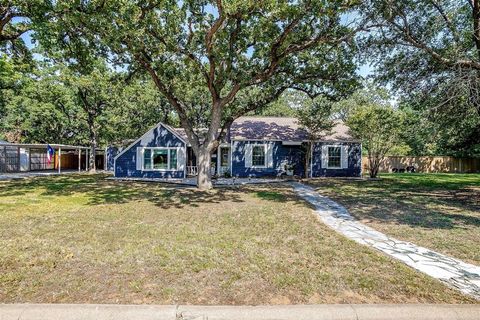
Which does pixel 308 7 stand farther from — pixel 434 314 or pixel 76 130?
pixel 76 130

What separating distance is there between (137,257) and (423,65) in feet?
37.4

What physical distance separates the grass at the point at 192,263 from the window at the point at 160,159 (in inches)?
428

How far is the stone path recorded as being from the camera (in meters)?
3.81

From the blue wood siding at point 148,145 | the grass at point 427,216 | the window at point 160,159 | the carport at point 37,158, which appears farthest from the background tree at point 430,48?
the carport at point 37,158

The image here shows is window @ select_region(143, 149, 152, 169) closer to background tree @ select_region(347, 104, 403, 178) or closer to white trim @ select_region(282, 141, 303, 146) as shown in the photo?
white trim @ select_region(282, 141, 303, 146)

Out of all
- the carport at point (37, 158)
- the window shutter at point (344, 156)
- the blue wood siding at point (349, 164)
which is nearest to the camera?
the blue wood siding at point (349, 164)

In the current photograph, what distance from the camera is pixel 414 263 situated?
4.41 meters

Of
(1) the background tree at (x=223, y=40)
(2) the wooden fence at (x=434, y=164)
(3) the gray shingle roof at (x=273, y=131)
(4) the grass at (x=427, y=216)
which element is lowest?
(4) the grass at (x=427, y=216)

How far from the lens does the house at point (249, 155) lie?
60.7 ft

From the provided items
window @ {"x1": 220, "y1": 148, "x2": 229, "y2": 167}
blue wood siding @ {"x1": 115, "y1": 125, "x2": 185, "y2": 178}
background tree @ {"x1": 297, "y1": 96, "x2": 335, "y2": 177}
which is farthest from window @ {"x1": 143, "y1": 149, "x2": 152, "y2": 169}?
background tree @ {"x1": 297, "y1": 96, "x2": 335, "y2": 177}

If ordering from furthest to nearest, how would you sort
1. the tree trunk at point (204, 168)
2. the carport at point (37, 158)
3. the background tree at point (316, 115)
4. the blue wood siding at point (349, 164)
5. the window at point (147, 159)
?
the carport at point (37, 158), the blue wood siding at point (349, 164), the window at point (147, 159), the background tree at point (316, 115), the tree trunk at point (204, 168)

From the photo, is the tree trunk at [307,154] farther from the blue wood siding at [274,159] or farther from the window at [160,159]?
the window at [160,159]

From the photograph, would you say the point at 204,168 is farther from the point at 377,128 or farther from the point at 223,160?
the point at 377,128

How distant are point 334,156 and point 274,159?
4324mm
